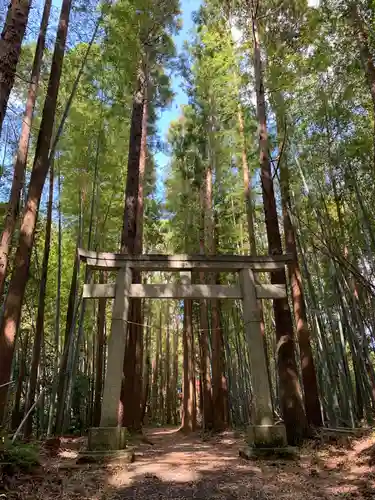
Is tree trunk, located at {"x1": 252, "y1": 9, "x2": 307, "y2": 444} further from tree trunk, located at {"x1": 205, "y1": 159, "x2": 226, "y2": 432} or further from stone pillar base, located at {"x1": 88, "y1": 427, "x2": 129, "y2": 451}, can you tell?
tree trunk, located at {"x1": 205, "y1": 159, "x2": 226, "y2": 432}

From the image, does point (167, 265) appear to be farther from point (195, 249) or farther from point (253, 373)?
point (195, 249)

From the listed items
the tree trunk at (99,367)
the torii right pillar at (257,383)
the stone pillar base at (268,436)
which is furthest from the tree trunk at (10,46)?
the tree trunk at (99,367)

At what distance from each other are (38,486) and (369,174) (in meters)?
7.44

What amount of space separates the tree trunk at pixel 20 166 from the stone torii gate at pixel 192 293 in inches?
41.1

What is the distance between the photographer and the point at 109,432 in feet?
15.6

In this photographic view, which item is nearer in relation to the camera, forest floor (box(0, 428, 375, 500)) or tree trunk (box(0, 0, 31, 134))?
tree trunk (box(0, 0, 31, 134))

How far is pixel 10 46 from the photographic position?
3.37 m

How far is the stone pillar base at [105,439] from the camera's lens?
15.4 ft

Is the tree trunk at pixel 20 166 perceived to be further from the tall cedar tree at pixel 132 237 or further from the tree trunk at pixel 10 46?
the tall cedar tree at pixel 132 237

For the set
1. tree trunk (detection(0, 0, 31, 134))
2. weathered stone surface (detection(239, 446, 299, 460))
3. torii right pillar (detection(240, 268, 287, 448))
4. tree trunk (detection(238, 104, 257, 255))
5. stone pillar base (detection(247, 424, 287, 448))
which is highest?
tree trunk (detection(238, 104, 257, 255))

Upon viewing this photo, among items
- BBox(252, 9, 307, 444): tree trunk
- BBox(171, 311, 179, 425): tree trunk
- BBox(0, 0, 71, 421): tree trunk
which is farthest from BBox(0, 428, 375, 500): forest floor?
BBox(171, 311, 179, 425): tree trunk

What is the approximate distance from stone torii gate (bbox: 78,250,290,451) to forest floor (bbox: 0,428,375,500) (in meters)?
0.60

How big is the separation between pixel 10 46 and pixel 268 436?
5144 millimetres

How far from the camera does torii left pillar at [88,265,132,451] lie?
15.5ft
